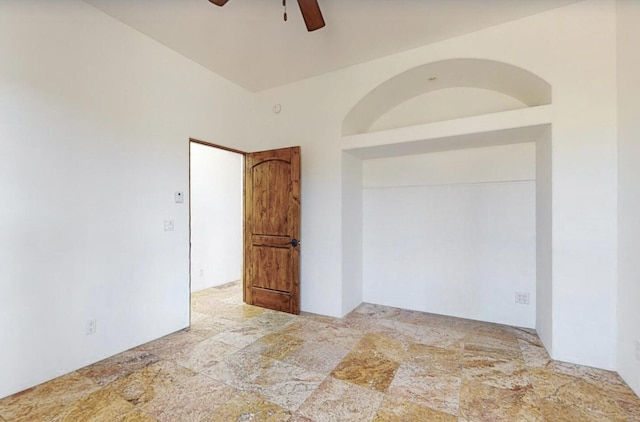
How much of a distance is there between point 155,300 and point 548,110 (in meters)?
4.09

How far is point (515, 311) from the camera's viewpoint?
314 centimetres

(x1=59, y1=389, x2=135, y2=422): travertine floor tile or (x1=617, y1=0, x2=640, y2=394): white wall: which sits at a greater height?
(x1=617, y1=0, x2=640, y2=394): white wall

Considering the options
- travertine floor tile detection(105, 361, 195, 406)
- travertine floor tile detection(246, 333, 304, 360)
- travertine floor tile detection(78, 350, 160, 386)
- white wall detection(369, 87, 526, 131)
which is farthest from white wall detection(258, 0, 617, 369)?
travertine floor tile detection(78, 350, 160, 386)

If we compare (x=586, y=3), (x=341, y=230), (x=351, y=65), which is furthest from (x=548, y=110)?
(x=341, y=230)

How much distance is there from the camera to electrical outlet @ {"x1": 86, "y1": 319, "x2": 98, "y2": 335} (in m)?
2.30

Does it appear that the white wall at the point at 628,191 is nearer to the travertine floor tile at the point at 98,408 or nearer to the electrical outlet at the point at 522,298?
the electrical outlet at the point at 522,298

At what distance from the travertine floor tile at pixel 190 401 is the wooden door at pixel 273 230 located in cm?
154

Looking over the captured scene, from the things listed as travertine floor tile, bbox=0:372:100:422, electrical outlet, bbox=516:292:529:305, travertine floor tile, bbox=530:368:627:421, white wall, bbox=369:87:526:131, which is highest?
white wall, bbox=369:87:526:131

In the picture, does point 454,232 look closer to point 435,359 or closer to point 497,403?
point 435,359

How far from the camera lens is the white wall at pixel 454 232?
3.13 meters

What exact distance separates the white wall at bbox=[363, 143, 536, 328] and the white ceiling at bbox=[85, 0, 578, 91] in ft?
4.53

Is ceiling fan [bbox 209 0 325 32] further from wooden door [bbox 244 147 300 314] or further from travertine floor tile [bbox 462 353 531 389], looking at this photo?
travertine floor tile [bbox 462 353 531 389]

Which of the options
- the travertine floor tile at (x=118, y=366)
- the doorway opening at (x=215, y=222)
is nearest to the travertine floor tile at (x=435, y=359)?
the travertine floor tile at (x=118, y=366)

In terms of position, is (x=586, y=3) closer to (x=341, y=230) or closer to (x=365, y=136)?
(x=365, y=136)
